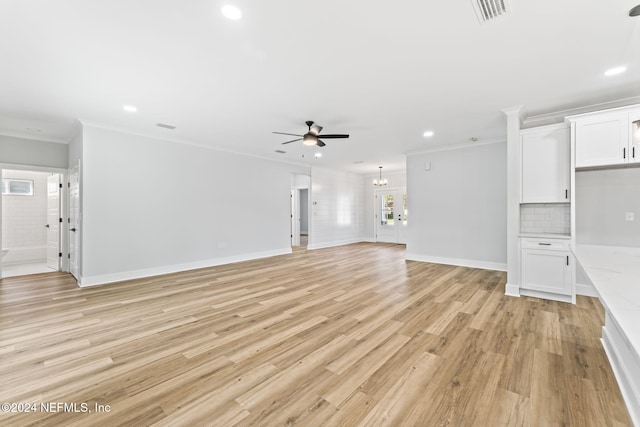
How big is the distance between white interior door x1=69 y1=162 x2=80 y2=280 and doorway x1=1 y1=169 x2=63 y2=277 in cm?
108

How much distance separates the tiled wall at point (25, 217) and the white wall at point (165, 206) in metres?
3.40

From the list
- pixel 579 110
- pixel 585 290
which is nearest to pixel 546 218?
pixel 585 290

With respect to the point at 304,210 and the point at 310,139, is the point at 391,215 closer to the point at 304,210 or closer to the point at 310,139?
the point at 304,210

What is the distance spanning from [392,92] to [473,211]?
3820 millimetres

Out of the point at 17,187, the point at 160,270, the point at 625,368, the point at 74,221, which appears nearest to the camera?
the point at 625,368

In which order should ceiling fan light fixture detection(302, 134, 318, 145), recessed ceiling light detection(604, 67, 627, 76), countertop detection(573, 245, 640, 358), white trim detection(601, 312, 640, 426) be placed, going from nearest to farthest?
1. countertop detection(573, 245, 640, 358)
2. white trim detection(601, 312, 640, 426)
3. recessed ceiling light detection(604, 67, 627, 76)
4. ceiling fan light fixture detection(302, 134, 318, 145)

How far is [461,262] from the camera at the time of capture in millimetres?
6070

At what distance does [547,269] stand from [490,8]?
3499mm

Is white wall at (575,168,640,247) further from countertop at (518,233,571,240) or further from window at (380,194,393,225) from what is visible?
window at (380,194,393,225)

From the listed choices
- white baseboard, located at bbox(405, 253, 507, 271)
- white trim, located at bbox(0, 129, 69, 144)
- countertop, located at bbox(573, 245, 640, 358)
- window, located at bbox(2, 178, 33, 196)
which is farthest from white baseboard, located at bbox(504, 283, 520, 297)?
window, located at bbox(2, 178, 33, 196)

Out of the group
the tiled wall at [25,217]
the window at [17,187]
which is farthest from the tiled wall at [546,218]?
the window at [17,187]

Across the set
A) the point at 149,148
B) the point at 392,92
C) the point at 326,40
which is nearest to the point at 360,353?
the point at 326,40

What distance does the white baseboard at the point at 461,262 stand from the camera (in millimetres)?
5598

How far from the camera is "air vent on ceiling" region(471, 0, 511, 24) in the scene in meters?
1.97
